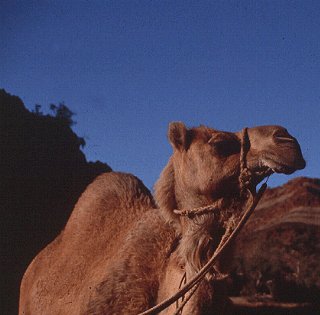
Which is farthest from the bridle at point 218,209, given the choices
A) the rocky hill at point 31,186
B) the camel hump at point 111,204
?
the rocky hill at point 31,186

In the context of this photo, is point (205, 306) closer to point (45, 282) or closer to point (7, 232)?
point (45, 282)

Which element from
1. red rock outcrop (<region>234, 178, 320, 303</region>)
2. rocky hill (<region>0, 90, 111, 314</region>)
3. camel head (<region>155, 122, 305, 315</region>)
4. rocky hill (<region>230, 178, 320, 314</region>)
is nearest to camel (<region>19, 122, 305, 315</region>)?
camel head (<region>155, 122, 305, 315</region>)

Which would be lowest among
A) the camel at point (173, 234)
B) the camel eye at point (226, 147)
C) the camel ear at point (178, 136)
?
the camel at point (173, 234)

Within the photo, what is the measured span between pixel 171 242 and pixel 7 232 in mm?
3067

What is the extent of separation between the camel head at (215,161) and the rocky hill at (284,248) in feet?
58.9

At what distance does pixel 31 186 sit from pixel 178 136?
309cm

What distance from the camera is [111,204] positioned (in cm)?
482

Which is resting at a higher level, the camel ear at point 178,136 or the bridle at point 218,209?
the camel ear at point 178,136

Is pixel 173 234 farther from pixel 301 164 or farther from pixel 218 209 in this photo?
pixel 301 164

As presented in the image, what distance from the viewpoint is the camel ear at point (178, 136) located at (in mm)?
3916

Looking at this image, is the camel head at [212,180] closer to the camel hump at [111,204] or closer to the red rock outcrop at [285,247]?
the camel hump at [111,204]

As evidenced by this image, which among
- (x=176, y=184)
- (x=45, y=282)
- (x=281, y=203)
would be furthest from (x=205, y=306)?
(x=281, y=203)

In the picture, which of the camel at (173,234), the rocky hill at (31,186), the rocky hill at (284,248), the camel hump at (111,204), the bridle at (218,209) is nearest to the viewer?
the bridle at (218,209)

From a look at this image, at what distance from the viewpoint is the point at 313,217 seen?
25.9 metres
